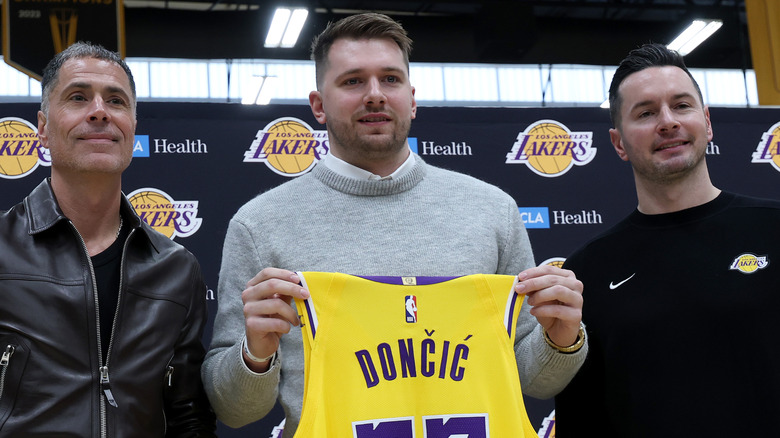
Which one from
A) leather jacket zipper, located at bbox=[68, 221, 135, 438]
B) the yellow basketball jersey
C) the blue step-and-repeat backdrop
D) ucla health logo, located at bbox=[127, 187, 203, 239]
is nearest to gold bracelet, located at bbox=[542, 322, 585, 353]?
the yellow basketball jersey

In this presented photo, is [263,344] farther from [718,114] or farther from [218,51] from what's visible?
[218,51]

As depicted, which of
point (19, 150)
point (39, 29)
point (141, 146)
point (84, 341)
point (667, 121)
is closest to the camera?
point (84, 341)

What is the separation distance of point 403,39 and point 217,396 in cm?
111

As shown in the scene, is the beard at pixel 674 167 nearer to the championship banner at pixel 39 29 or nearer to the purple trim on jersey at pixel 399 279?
the purple trim on jersey at pixel 399 279

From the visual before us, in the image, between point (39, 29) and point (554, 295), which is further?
point (39, 29)

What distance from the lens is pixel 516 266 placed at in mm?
2115

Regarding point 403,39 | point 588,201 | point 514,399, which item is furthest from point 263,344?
point 588,201

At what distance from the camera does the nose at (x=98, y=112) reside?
1977mm

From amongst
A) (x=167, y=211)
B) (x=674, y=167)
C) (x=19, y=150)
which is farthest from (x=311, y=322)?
(x=19, y=150)

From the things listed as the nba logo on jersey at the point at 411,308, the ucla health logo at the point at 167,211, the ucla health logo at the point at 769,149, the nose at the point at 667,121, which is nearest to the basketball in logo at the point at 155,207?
the ucla health logo at the point at 167,211

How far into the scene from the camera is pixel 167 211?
10.7 feet

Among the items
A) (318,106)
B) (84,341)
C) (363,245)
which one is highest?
(318,106)

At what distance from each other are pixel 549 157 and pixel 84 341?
2346 millimetres

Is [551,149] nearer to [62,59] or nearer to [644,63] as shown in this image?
[644,63]
